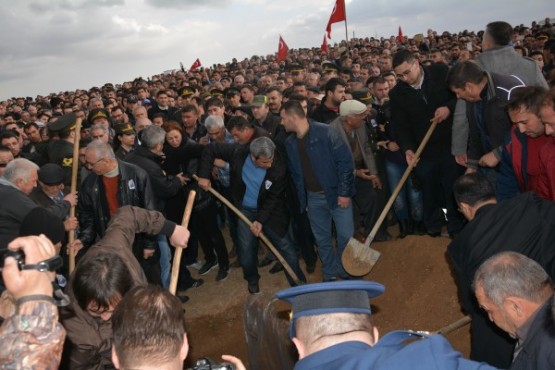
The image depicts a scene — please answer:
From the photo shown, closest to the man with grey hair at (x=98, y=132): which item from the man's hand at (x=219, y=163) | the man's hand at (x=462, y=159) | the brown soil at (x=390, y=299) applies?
the man's hand at (x=219, y=163)

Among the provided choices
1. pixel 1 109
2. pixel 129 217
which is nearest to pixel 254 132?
pixel 129 217

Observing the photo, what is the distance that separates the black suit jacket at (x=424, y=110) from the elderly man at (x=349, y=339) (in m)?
4.57

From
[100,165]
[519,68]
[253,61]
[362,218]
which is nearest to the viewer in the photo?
[100,165]

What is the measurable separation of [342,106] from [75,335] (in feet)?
13.8

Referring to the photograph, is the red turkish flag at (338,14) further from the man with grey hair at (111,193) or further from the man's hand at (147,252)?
the man's hand at (147,252)

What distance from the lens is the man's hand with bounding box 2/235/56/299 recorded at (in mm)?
1616

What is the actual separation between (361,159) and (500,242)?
327cm

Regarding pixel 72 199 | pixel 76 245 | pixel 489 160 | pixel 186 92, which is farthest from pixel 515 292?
pixel 186 92

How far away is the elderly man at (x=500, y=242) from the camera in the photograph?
3.37 metres

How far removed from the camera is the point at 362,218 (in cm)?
720

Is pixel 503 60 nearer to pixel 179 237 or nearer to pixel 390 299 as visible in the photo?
pixel 390 299

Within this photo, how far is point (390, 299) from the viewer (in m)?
5.93

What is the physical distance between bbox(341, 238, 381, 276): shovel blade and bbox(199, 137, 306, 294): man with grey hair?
0.63 m

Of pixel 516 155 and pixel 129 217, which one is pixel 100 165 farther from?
pixel 516 155
